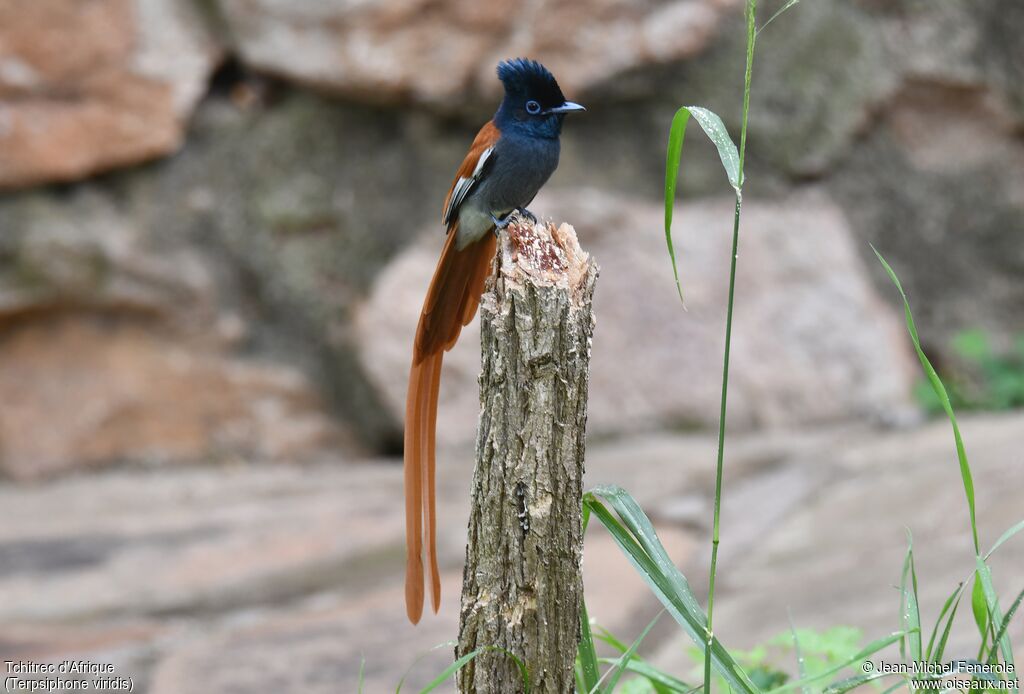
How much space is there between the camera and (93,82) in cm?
420

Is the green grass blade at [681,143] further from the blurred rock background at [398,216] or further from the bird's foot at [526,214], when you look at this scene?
the blurred rock background at [398,216]

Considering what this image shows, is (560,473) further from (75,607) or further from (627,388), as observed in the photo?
(627,388)

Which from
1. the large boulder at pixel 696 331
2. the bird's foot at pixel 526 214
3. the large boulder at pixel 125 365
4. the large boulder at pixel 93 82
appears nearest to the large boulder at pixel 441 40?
the large boulder at pixel 93 82

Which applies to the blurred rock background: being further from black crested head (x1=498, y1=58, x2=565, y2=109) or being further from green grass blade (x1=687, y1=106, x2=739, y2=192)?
green grass blade (x1=687, y1=106, x2=739, y2=192)

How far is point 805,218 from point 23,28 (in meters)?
2.99

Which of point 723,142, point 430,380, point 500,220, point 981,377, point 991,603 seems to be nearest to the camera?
Result: point 723,142

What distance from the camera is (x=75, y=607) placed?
10.2 feet

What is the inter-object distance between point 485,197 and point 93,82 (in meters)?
2.42

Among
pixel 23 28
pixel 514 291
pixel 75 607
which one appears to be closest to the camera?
pixel 514 291

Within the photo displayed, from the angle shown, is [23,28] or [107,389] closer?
[23,28]

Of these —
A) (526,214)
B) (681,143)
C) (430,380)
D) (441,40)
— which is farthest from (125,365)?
(681,143)

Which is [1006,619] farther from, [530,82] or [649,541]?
[530,82]

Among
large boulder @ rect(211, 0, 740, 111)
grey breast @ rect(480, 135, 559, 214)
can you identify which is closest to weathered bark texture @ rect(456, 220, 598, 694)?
grey breast @ rect(480, 135, 559, 214)

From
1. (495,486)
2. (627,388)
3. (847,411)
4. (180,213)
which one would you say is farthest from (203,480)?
(495,486)
